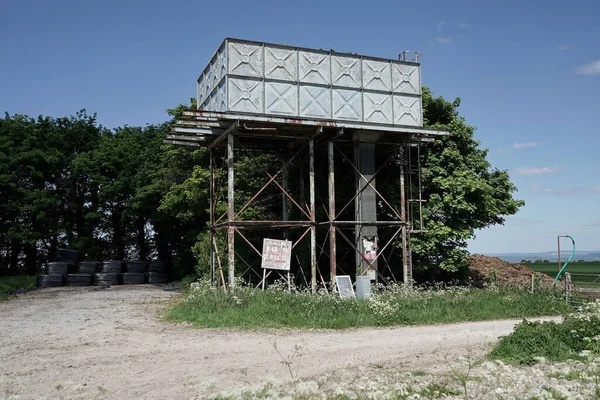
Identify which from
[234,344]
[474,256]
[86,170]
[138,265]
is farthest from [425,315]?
[86,170]

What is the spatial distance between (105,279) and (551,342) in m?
29.4

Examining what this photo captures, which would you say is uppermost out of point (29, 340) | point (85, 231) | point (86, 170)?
point (86, 170)

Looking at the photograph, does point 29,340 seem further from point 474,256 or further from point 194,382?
point 474,256

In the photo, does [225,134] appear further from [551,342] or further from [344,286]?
[551,342]

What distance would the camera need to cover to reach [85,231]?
134ft

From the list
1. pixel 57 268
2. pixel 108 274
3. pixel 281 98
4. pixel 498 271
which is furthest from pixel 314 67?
pixel 57 268

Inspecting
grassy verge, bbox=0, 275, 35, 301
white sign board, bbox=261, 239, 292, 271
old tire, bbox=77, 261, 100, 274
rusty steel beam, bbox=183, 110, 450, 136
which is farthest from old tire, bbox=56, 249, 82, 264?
white sign board, bbox=261, 239, 292, 271

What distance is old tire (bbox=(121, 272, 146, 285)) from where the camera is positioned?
3553 cm

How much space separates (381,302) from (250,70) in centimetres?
893

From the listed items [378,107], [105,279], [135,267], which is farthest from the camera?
[135,267]

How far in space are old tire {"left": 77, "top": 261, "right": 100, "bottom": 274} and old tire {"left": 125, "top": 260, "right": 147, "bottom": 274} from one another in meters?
1.99

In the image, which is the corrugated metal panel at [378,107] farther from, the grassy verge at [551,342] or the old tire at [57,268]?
the old tire at [57,268]

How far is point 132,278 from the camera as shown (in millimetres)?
35719

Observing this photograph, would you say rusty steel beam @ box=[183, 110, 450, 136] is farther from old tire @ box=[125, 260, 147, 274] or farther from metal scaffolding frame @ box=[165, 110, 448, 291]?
old tire @ box=[125, 260, 147, 274]
